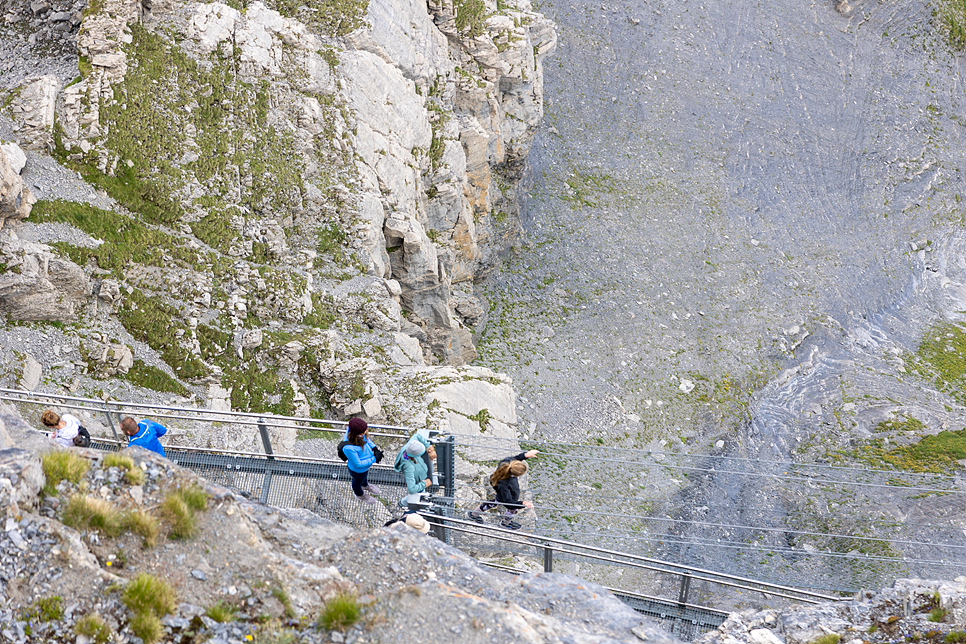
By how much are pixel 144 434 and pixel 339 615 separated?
6.35 meters

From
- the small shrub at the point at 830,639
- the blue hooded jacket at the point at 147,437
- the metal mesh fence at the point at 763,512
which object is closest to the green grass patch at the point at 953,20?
the metal mesh fence at the point at 763,512

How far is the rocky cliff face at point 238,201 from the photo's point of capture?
61.2 feet

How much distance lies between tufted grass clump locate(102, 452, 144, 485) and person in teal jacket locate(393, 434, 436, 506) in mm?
4193

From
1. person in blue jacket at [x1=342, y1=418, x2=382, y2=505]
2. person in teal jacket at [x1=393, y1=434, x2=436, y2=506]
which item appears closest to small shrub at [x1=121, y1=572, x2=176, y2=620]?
person in blue jacket at [x1=342, y1=418, x2=382, y2=505]

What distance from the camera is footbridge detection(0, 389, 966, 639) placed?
12672mm

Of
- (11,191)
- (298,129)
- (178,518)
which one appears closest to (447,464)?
(178,518)

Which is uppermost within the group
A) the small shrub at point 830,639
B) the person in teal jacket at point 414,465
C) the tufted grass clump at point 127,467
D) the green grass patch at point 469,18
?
the green grass patch at point 469,18

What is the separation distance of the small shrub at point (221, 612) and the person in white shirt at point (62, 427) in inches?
234

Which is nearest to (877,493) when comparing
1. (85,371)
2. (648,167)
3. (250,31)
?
(648,167)

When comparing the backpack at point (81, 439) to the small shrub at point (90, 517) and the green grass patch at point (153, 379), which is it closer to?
the small shrub at point (90, 517)

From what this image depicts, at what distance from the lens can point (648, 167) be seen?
132 ft

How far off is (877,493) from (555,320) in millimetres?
15662

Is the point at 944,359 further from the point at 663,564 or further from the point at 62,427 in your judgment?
the point at 62,427

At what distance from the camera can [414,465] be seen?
1117cm
